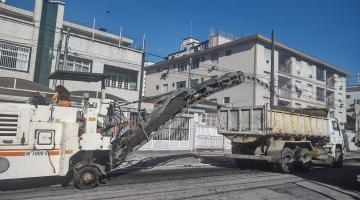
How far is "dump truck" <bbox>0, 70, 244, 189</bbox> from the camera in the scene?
7.76 m

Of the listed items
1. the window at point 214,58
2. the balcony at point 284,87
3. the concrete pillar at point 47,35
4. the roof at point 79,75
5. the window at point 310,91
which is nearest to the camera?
the roof at point 79,75

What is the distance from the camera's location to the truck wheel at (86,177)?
8641mm

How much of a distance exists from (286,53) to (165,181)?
1482 inches

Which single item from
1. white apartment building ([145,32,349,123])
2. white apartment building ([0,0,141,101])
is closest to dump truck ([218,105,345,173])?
white apartment building ([0,0,141,101])

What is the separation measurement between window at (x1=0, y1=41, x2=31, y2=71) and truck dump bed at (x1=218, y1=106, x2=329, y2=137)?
17549mm

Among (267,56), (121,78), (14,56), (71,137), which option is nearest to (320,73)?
(267,56)

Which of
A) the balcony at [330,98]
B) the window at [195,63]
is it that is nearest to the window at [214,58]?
the window at [195,63]

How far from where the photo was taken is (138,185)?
966 cm

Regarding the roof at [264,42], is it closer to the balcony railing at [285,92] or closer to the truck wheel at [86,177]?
the balcony railing at [285,92]

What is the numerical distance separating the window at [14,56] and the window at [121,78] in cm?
724

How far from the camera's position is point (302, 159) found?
1474 cm

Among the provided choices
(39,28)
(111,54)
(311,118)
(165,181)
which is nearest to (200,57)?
(111,54)

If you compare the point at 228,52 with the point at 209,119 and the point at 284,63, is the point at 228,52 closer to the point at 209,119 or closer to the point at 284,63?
the point at 284,63

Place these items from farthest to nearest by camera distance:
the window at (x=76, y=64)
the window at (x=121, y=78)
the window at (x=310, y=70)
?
the window at (x=310, y=70), the window at (x=121, y=78), the window at (x=76, y=64)
